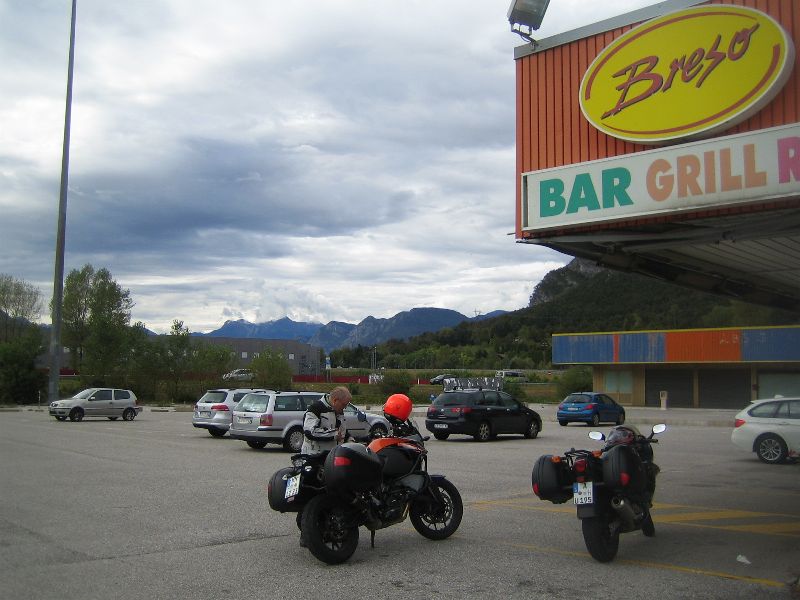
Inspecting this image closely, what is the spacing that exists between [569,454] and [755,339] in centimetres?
4599

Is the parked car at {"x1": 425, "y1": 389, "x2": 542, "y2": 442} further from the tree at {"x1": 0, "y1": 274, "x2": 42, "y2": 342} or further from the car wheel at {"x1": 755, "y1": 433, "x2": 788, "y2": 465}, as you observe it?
the tree at {"x1": 0, "y1": 274, "x2": 42, "y2": 342}

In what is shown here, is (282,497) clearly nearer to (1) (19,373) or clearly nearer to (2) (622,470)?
(2) (622,470)

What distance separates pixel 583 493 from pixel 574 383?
182 feet

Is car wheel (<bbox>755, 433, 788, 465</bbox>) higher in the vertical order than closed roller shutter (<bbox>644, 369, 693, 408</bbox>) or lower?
lower

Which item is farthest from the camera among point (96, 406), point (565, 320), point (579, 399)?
point (565, 320)

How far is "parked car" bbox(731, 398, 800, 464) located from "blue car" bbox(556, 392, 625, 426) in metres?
13.2

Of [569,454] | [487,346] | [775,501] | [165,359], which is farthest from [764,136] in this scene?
[487,346]

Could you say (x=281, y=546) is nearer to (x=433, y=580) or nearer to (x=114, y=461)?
(x=433, y=580)

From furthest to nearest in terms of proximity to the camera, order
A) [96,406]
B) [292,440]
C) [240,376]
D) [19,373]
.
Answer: [240,376] → [19,373] → [96,406] → [292,440]

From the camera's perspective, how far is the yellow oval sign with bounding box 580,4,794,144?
8.21 metres

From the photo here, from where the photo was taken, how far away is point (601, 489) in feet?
24.8

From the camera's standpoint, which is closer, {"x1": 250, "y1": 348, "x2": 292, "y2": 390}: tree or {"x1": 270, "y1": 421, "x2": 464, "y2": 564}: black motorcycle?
{"x1": 270, "y1": 421, "x2": 464, "y2": 564}: black motorcycle

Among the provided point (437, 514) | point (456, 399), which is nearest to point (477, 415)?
point (456, 399)

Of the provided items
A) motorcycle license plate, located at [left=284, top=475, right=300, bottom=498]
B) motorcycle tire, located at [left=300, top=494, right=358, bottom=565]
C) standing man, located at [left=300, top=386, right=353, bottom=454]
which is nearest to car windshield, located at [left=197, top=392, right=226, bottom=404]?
standing man, located at [left=300, top=386, right=353, bottom=454]
